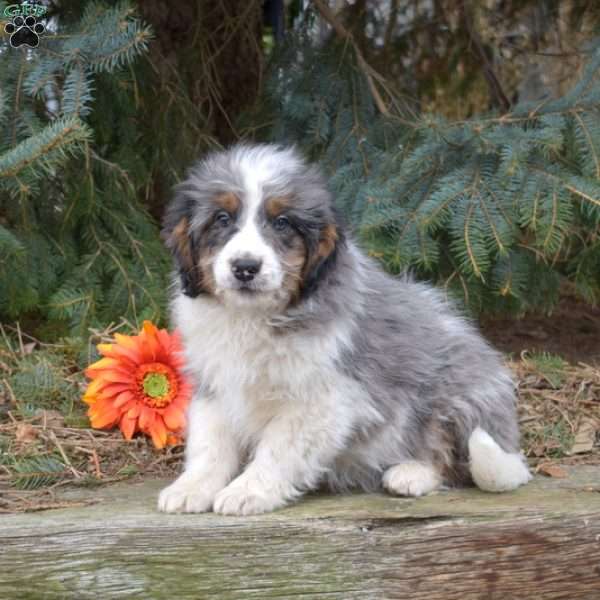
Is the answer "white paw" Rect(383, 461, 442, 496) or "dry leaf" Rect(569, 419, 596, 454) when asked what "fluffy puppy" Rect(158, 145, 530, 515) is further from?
"dry leaf" Rect(569, 419, 596, 454)

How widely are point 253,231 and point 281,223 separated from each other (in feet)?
0.46

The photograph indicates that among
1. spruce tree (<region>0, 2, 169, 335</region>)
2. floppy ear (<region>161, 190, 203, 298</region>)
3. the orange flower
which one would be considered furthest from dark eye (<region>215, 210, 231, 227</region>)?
spruce tree (<region>0, 2, 169, 335</region>)

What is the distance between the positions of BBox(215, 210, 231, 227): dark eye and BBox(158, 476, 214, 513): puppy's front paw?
1089 millimetres

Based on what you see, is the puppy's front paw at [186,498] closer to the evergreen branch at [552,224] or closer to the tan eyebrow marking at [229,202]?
the tan eyebrow marking at [229,202]

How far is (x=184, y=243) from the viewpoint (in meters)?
4.12

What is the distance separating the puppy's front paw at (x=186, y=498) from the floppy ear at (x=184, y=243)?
0.80 meters

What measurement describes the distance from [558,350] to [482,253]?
5.87 ft

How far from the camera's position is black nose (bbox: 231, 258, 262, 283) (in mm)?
3797

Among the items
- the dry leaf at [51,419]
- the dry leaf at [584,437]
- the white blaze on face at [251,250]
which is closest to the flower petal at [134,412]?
the dry leaf at [51,419]

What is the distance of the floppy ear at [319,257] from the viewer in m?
4.02

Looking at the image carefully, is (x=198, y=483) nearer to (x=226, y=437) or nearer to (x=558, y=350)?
(x=226, y=437)

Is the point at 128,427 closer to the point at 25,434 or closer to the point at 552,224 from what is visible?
the point at 25,434

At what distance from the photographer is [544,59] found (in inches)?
311

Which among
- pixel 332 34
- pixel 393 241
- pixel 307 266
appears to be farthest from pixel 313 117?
pixel 307 266
